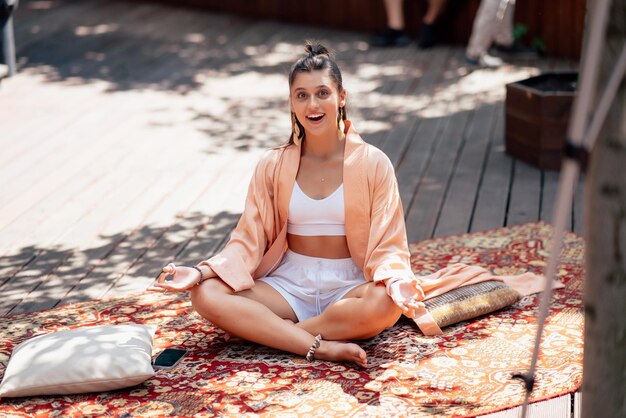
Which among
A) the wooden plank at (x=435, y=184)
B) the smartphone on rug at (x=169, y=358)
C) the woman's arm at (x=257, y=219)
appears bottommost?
the wooden plank at (x=435, y=184)

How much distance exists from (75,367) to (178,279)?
Answer: 49 centimetres

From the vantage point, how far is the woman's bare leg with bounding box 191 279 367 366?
3.49m

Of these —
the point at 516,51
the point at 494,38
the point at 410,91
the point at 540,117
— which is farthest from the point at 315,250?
the point at 494,38

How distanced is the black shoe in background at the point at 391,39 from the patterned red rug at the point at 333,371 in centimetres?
525

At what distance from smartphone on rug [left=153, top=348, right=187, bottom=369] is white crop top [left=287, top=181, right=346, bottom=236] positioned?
0.63 metres

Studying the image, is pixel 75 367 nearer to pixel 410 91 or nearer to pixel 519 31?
pixel 410 91

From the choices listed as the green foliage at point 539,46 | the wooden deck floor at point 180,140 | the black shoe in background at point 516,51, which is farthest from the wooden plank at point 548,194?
the green foliage at point 539,46

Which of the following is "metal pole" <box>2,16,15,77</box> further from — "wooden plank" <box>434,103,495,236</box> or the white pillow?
the white pillow

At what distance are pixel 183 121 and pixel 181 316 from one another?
314 cm

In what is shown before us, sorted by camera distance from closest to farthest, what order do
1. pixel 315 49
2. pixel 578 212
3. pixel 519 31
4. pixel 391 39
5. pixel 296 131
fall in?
pixel 315 49, pixel 296 131, pixel 578 212, pixel 519 31, pixel 391 39

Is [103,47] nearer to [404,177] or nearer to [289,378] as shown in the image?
[404,177]

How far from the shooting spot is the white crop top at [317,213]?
12.1ft

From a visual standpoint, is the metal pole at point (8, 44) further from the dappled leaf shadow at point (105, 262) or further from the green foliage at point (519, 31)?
the green foliage at point (519, 31)

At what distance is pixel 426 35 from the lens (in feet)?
29.2
